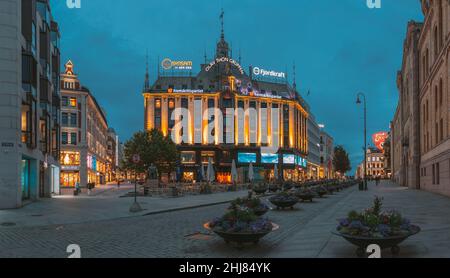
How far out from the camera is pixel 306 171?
12788cm

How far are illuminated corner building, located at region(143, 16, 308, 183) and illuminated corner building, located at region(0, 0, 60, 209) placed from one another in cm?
5687

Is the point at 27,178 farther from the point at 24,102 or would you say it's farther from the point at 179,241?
the point at 179,241

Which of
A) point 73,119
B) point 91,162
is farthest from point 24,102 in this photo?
point 91,162

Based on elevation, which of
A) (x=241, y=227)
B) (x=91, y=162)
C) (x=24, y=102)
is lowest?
(x=241, y=227)

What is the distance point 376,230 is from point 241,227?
3331 mm

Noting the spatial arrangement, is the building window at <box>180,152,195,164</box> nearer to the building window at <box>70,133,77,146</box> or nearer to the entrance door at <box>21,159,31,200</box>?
the building window at <box>70,133,77,146</box>

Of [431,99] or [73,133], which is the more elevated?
[431,99]

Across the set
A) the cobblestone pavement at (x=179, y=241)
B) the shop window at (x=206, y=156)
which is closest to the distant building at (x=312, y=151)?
the shop window at (x=206, y=156)

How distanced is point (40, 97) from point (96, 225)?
891 inches

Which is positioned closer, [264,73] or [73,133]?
[73,133]

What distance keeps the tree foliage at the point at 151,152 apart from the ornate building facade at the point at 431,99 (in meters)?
34.7

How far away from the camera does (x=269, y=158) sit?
102125mm

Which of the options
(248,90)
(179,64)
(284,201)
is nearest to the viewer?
(284,201)

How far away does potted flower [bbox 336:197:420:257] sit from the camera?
369 inches
